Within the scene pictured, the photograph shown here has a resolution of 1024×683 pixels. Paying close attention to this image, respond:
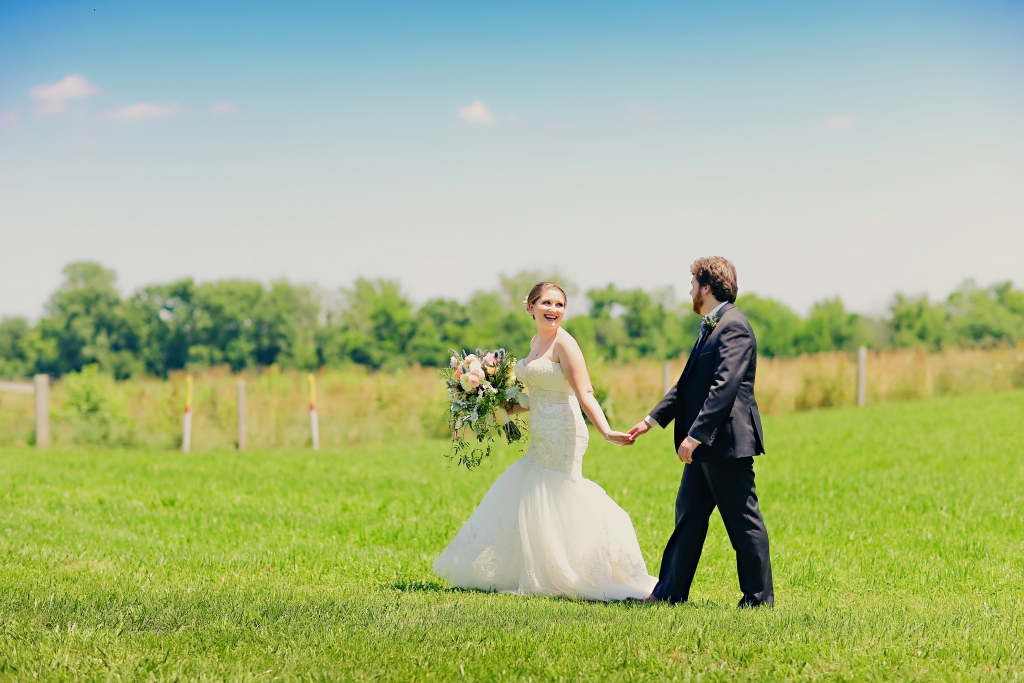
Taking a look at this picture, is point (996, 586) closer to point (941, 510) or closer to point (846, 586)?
point (846, 586)

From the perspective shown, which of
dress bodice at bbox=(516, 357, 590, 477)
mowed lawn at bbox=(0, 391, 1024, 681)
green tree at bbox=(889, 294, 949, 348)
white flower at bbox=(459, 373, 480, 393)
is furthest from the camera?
green tree at bbox=(889, 294, 949, 348)

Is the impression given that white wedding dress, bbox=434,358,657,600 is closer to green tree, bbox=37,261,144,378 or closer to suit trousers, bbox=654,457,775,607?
suit trousers, bbox=654,457,775,607

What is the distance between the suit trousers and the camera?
6.54 metres

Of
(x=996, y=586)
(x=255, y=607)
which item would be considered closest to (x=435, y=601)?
(x=255, y=607)

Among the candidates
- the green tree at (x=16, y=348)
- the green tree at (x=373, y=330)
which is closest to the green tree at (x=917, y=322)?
the green tree at (x=373, y=330)

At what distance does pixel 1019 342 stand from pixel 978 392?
3.38 metres

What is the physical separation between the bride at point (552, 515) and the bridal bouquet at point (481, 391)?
181mm

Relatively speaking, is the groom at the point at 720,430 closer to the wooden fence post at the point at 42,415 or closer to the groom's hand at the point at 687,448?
the groom's hand at the point at 687,448

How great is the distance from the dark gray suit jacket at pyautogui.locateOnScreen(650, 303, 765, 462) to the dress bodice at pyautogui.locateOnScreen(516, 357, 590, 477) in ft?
3.19

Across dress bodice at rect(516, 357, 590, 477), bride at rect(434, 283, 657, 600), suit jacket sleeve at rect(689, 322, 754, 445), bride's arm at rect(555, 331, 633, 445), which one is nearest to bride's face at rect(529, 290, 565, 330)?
bride at rect(434, 283, 657, 600)

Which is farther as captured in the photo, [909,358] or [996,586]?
[909,358]

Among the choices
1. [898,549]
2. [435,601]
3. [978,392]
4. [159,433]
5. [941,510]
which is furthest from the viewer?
[978,392]

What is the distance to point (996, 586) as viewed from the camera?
8258mm

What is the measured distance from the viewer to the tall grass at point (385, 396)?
2288 cm
